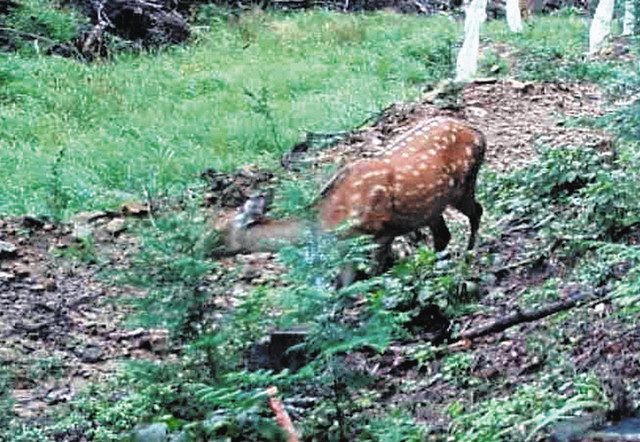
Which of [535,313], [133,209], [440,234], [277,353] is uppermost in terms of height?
[535,313]

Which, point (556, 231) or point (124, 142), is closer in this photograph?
point (556, 231)

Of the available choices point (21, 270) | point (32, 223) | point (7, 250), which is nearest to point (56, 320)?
point (21, 270)

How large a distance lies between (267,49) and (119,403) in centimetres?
1483

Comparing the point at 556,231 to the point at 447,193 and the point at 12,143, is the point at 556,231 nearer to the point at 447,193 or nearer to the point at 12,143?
the point at 447,193

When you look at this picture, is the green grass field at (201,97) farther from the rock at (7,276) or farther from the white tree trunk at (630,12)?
the rock at (7,276)

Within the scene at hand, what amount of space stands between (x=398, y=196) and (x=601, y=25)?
12.8 meters

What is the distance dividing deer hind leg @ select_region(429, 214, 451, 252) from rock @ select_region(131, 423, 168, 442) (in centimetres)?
431

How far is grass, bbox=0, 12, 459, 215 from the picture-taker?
484 inches

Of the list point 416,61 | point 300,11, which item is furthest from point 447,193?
point 300,11

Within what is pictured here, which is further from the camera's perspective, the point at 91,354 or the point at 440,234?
the point at 440,234

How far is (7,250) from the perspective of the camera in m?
9.87

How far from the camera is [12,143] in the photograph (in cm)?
1377

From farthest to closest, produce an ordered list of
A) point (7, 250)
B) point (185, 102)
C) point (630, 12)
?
point (185, 102) < point (630, 12) < point (7, 250)

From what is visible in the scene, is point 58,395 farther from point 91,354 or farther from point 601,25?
point 601,25
